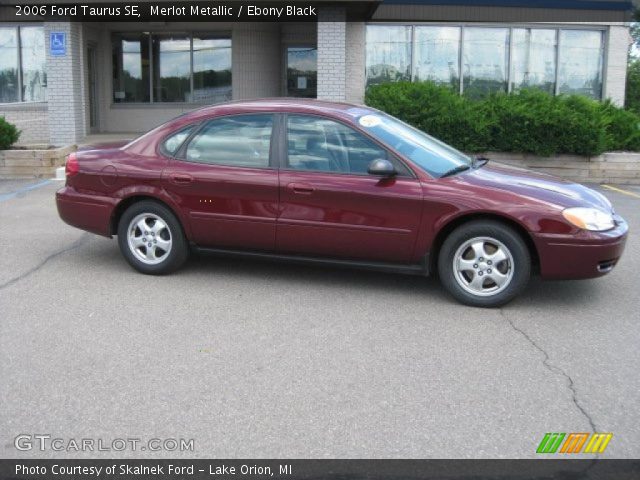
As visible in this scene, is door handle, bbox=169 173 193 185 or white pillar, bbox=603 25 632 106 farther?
white pillar, bbox=603 25 632 106

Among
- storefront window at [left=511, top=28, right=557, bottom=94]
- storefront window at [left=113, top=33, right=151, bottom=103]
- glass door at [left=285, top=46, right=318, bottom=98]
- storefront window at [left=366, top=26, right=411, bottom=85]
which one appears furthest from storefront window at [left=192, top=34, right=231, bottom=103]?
storefront window at [left=511, top=28, right=557, bottom=94]

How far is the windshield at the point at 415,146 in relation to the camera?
614 centimetres

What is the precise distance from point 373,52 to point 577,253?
12675 mm

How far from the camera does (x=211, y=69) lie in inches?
759

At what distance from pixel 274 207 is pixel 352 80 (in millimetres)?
11791

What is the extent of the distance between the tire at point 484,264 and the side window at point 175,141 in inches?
99.8

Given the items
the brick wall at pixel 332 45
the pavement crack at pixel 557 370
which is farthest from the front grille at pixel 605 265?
the brick wall at pixel 332 45

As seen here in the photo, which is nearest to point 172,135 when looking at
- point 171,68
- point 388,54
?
point 388,54

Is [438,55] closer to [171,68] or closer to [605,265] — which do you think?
[171,68]

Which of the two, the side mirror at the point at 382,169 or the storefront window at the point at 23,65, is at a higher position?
the storefront window at the point at 23,65

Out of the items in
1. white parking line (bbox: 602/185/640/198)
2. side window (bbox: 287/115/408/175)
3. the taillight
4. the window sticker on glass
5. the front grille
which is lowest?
white parking line (bbox: 602/185/640/198)

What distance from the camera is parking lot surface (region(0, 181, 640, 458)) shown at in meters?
3.74

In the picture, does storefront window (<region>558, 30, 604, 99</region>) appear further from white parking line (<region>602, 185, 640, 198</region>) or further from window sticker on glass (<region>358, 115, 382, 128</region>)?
window sticker on glass (<region>358, 115, 382, 128</region>)

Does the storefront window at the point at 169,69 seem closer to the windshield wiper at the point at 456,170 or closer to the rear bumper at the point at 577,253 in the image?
the windshield wiper at the point at 456,170
